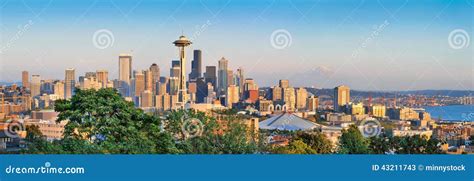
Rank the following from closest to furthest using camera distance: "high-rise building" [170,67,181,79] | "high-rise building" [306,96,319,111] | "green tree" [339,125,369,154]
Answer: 1. "green tree" [339,125,369,154]
2. "high-rise building" [170,67,181,79]
3. "high-rise building" [306,96,319,111]

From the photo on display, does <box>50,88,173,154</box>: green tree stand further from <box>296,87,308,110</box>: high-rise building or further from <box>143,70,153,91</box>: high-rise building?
<box>296,87,308,110</box>: high-rise building

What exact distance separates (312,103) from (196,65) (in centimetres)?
178

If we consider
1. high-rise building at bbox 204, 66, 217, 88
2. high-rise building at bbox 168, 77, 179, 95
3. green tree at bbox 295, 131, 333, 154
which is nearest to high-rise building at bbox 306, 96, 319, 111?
green tree at bbox 295, 131, 333, 154

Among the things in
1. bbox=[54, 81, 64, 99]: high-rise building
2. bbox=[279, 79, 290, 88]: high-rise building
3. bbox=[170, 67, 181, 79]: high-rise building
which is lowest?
bbox=[54, 81, 64, 99]: high-rise building

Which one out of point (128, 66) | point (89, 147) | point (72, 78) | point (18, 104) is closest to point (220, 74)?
point (128, 66)

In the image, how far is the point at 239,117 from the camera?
745 centimetres

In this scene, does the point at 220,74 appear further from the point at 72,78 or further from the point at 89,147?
the point at 89,147

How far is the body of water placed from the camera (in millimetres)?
6599

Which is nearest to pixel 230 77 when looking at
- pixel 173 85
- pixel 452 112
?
pixel 173 85

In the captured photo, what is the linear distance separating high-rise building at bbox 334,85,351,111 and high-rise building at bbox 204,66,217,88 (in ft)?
4.35

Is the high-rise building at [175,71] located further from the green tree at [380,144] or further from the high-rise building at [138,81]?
the green tree at [380,144]

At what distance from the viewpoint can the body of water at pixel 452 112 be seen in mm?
6599

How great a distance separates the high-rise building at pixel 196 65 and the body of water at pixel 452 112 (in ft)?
8.44

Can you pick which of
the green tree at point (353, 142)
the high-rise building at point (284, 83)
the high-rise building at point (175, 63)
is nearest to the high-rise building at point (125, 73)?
the high-rise building at point (175, 63)
